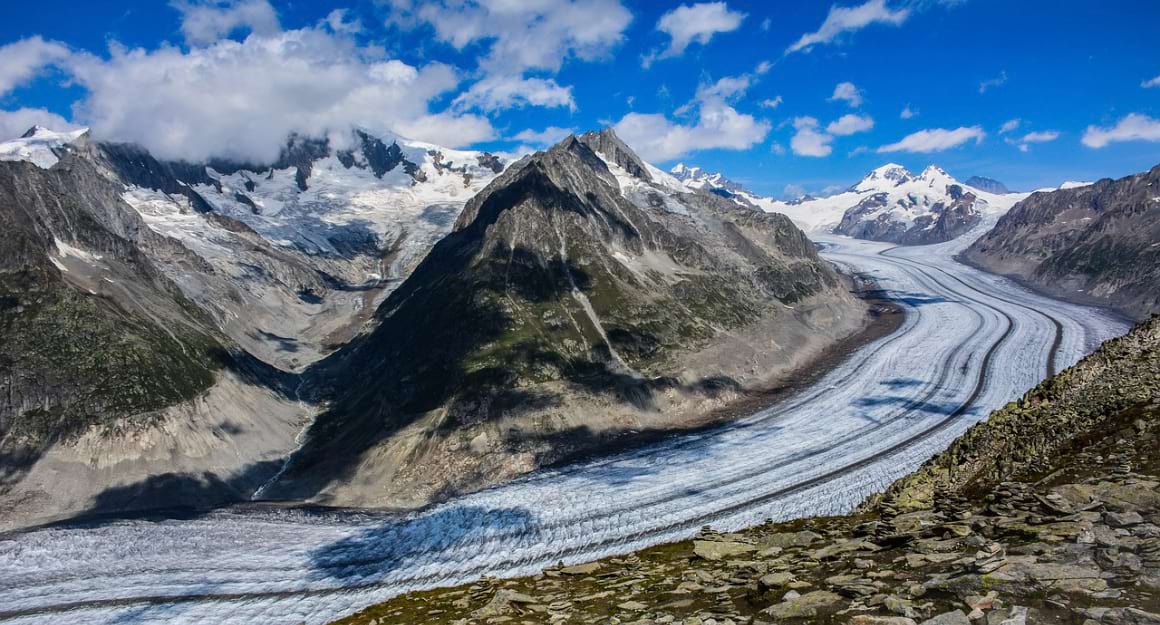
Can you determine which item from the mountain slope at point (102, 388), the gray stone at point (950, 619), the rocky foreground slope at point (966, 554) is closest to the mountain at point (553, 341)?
the mountain slope at point (102, 388)

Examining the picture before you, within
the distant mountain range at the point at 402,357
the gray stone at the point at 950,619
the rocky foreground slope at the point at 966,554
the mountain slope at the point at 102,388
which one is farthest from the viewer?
the distant mountain range at the point at 402,357

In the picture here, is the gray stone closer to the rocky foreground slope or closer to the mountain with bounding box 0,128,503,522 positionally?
the rocky foreground slope

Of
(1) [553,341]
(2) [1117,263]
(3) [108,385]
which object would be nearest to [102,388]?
(3) [108,385]

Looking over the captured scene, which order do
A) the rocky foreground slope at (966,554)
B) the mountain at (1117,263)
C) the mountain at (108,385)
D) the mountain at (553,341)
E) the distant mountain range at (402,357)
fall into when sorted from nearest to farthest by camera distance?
the rocky foreground slope at (966,554), the mountain at (108,385), the distant mountain range at (402,357), the mountain at (553,341), the mountain at (1117,263)

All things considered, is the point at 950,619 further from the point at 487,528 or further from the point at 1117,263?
the point at 1117,263

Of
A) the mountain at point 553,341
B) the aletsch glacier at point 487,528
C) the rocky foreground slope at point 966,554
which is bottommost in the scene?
the aletsch glacier at point 487,528

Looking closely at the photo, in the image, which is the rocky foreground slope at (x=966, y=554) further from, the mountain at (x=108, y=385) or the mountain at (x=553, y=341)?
the mountain at (x=108, y=385)
